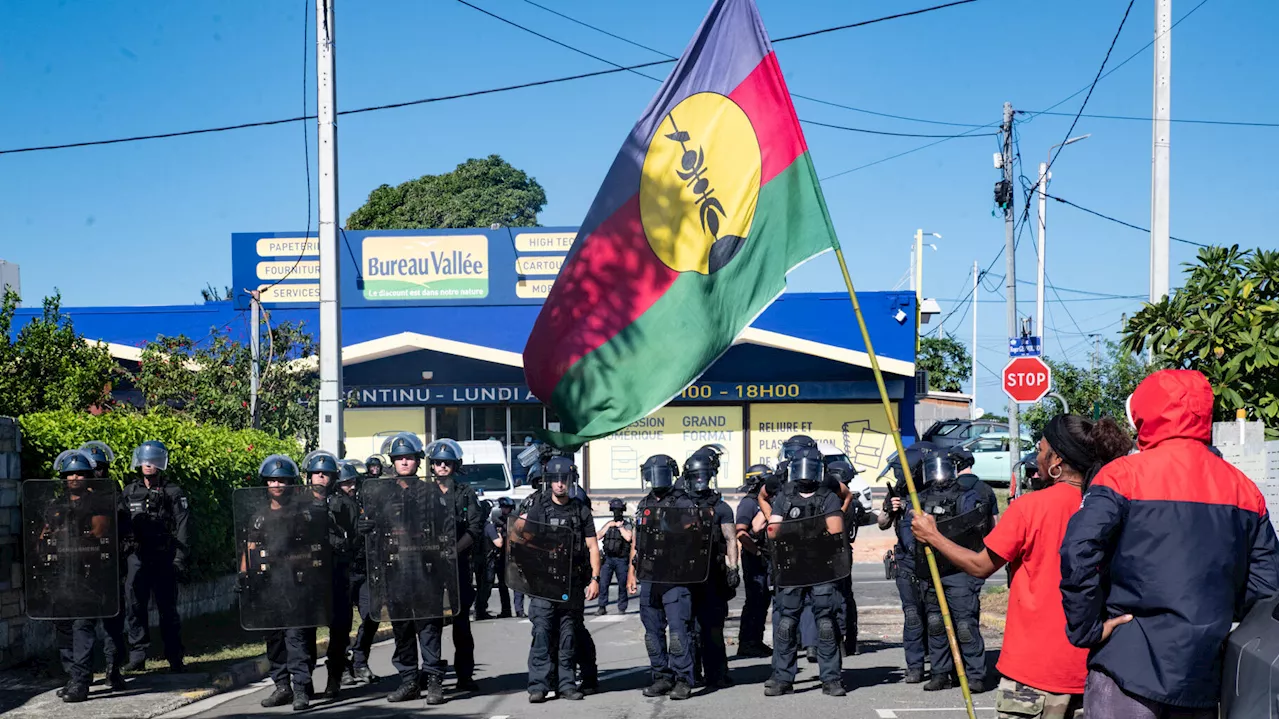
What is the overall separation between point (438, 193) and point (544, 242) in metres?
26.7

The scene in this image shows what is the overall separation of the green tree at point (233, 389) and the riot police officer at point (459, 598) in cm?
1409

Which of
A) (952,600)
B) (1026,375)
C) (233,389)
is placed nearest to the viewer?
(952,600)

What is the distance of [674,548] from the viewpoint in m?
9.72

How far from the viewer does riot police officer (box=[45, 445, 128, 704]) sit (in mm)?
9234

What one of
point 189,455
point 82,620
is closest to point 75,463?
point 82,620

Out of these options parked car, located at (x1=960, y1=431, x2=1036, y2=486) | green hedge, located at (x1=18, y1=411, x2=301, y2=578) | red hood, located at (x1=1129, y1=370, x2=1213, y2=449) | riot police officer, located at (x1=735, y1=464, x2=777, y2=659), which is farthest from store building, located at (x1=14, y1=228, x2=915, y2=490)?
red hood, located at (x1=1129, y1=370, x2=1213, y2=449)

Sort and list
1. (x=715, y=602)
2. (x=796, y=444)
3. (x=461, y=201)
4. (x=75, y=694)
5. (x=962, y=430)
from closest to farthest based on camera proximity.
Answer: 1. (x=75, y=694)
2. (x=715, y=602)
3. (x=796, y=444)
4. (x=962, y=430)
5. (x=461, y=201)

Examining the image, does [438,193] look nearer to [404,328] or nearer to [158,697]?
[404,328]

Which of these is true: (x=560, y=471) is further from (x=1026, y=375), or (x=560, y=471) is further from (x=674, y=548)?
(x=1026, y=375)

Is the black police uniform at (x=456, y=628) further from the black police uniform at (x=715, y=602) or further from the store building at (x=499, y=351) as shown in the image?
the store building at (x=499, y=351)

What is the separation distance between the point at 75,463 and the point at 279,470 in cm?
154

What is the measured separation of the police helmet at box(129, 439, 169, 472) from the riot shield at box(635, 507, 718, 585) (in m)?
4.05

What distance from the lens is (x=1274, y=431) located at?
11820 mm

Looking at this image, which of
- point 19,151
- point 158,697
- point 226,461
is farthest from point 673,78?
point 19,151
